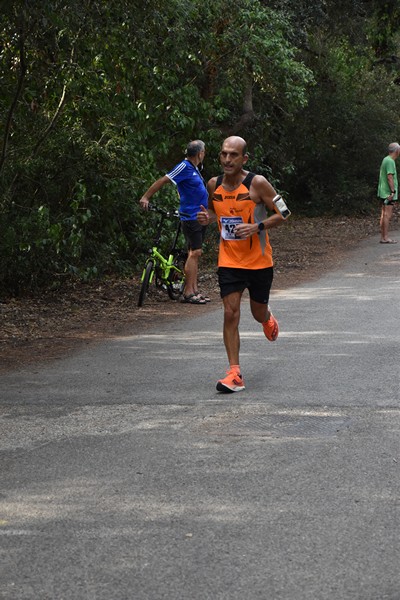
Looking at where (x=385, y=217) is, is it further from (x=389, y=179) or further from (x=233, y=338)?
(x=233, y=338)

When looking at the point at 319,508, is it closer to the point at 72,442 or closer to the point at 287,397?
the point at 72,442

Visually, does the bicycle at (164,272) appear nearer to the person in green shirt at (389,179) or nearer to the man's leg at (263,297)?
the man's leg at (263,297)

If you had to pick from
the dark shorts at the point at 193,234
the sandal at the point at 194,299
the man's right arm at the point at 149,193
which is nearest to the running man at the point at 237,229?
the man's right arm at the point at 149,193

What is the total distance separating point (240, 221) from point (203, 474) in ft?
9.39

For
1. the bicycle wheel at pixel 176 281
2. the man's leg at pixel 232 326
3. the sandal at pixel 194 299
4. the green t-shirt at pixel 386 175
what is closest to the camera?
the man's leg at pixel 232 326

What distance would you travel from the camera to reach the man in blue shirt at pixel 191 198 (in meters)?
13.5

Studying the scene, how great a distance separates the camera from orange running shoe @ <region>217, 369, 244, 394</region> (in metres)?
8.47

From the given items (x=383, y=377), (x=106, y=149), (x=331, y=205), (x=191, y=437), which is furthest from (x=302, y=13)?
(x=191, y=437)

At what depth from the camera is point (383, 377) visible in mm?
8930

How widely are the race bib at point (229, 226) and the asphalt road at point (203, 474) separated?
1160 millimetres

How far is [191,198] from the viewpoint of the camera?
13.8 m

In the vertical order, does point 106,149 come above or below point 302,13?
below

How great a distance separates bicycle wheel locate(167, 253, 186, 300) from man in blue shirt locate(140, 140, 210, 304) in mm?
169

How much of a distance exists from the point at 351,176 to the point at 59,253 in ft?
54.8
